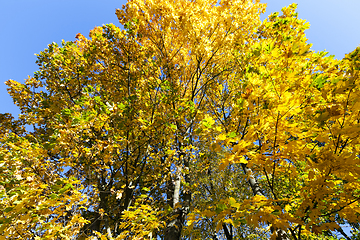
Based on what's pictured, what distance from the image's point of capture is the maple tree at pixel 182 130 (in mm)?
1945

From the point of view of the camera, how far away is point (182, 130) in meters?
5.49

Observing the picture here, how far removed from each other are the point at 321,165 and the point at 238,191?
6849 mm

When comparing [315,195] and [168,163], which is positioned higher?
[168,163]

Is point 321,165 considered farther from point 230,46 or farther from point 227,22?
point 227,22

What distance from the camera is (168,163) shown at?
4.96 m

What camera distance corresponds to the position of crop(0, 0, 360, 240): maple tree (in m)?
1.95

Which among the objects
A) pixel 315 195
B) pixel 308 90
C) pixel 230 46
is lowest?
pixel 315 195

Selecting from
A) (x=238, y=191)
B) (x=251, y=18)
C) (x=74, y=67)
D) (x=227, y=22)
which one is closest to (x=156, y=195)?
(x=238, y=191)

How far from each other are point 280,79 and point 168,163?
3.69m

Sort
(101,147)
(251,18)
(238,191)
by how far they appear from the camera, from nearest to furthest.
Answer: (101,147), (251,18), (238,191)

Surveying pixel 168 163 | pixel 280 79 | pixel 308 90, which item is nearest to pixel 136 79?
pixel 168 163

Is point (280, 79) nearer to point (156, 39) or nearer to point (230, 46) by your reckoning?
point (230, 46)

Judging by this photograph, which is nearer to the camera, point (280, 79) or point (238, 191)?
point (280, 79)

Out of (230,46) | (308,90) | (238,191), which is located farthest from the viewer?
(238,191)
